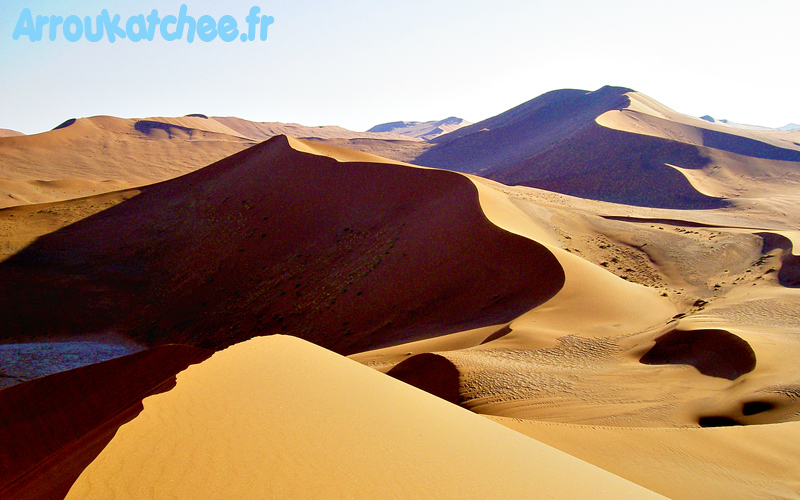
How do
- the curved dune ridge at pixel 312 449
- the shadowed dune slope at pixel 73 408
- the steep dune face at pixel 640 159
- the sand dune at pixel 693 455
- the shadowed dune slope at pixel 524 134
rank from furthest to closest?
the shadowed dune slope at pixel 524 134
the steep dune face at pixel 640 159
the sand dune at pixel 693 455
the shadowed dune slope at pixel 73 408
the curved dune ridge at pixel 312 449

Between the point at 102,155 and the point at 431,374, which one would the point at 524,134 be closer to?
the point at 102,155

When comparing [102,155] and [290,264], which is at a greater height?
[102,155]

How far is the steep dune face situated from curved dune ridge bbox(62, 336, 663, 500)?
123ft

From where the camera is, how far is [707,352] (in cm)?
760

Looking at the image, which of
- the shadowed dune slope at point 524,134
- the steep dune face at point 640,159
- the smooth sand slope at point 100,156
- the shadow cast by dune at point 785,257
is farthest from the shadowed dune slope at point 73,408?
the shadowed dune slope at point 524,134

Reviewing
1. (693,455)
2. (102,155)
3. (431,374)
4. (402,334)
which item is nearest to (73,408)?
(431,374)

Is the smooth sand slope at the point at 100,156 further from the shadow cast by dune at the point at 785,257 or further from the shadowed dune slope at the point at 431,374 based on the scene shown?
the shadow cast by dune at the point at 785,257

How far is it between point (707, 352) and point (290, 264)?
48.6 feet

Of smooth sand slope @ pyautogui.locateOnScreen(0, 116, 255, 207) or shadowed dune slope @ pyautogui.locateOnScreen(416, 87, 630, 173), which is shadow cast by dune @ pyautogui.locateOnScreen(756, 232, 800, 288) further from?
shadowed dune slope @ pyautogui.locateOnScreen(416, 87, 630, 173)

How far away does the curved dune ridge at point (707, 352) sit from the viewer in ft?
22.9

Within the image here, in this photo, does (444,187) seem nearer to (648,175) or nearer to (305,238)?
(305,238)

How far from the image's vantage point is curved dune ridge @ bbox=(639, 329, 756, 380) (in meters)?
6.98

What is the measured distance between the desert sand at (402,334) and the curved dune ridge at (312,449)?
0.02 metres

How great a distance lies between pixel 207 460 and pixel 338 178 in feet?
69.9
